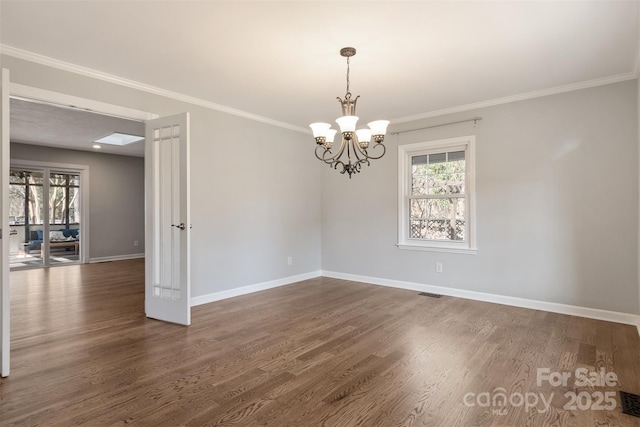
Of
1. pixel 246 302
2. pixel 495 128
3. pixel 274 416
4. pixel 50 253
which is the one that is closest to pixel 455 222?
pixel 495 128

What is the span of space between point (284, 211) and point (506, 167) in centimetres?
316

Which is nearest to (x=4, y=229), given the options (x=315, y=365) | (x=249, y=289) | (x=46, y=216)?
(x=315, y=365)

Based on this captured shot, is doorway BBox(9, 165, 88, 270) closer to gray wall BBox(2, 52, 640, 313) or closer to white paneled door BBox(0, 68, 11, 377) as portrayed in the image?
gray wall BBox(2, 52, 640, 313)

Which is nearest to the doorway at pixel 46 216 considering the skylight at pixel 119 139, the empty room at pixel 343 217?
the skylight at pixel 119 139

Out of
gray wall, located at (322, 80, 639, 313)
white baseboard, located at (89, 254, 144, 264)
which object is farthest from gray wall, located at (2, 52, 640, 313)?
white baseboard, located at (89, 254, 144, 264)

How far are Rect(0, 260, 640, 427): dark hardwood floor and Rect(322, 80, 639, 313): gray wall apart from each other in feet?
1.33

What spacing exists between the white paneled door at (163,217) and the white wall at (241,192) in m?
0.43

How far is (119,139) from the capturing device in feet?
22.9

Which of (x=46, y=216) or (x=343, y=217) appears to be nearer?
(x=343, y=217)

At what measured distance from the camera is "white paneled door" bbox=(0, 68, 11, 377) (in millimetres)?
2336

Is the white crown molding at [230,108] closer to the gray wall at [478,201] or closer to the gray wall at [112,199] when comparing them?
the gray wall at [478,201]

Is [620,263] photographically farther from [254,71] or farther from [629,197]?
[254,71]

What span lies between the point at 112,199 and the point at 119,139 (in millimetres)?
2046

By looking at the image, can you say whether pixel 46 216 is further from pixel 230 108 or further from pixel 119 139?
pixel 230 108
